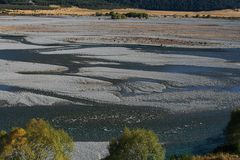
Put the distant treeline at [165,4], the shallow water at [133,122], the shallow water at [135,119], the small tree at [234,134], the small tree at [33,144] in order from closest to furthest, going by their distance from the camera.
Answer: the small tree at [33,144] → the small tree at [234,134] → the shallow water at [133,122] → the shallow water at [135,119] → the distant treeline at [165,4]

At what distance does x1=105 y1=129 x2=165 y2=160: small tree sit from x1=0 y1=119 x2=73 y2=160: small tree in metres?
1.60

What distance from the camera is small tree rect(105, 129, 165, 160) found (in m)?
16.6

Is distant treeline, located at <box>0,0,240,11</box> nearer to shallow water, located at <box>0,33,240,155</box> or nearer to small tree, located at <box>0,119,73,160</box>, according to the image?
shallow water, located at <box>0,33,240,155</box>

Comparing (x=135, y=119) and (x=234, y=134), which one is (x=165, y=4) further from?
(x=234, y=134)

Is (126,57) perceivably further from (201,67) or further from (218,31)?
(218,31)

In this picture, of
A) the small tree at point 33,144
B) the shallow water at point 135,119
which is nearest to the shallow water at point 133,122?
the shallow water at point 135,119

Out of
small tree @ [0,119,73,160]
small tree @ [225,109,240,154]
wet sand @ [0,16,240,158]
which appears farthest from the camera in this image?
wet sand @ [0,16,240,158]

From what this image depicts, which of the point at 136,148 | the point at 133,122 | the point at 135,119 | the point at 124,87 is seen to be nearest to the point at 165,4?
the point at 124,87

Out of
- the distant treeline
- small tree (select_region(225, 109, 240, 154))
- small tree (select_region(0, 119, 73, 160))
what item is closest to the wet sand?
small tree (select_region(225, 109, 240, 154))

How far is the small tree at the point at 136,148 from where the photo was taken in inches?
655

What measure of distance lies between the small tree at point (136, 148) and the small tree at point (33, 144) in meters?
1.60

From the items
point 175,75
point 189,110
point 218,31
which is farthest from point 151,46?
point 189,110

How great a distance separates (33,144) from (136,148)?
10.1 feet

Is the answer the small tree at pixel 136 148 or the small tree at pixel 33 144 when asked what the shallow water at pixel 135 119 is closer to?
the small tree at pixel 136 148
